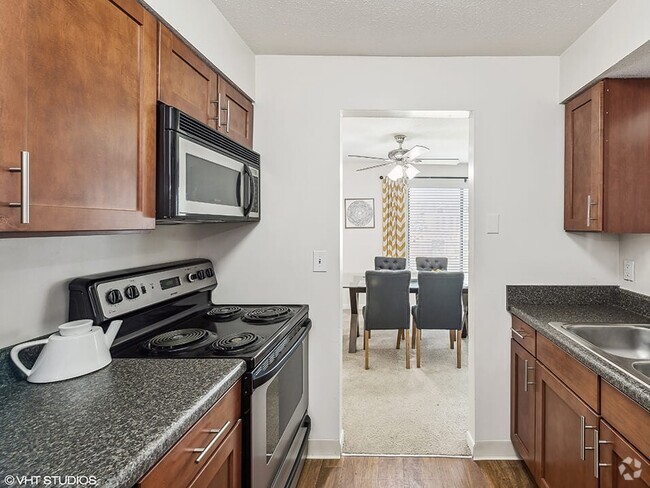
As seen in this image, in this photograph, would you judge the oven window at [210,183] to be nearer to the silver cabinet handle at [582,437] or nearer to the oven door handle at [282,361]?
the oven door handle at [282,361]

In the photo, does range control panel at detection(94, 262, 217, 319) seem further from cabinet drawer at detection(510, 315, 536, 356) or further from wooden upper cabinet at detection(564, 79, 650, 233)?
wooden upper cabinet at detection(564, 79, 650, 233)

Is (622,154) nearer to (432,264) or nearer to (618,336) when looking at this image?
(618,336)

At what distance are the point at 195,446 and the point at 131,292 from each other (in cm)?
78

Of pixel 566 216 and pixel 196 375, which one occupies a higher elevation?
pixel 566 216

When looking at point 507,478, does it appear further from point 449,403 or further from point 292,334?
point 292,334

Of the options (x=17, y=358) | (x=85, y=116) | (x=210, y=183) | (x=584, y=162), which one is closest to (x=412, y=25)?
(x=584, y=162)

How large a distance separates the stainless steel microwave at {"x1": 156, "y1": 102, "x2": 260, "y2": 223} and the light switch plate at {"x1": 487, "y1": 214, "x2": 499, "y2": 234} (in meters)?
1.30

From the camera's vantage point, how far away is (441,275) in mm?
3709

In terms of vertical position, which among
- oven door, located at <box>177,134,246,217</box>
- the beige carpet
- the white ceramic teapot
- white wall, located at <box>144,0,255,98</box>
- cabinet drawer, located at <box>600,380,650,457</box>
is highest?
white wall, located at <box>144,0,255,98</box>

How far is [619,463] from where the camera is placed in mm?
1190

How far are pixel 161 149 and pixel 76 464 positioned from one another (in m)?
0.91

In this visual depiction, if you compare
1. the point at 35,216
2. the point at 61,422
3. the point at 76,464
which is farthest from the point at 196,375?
the point at 35,216

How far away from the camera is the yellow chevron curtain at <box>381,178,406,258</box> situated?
5.89 metres

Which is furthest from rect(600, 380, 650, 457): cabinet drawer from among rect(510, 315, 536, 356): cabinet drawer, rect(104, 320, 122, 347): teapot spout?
rect(104, 320, 122, 347): teapot spout
